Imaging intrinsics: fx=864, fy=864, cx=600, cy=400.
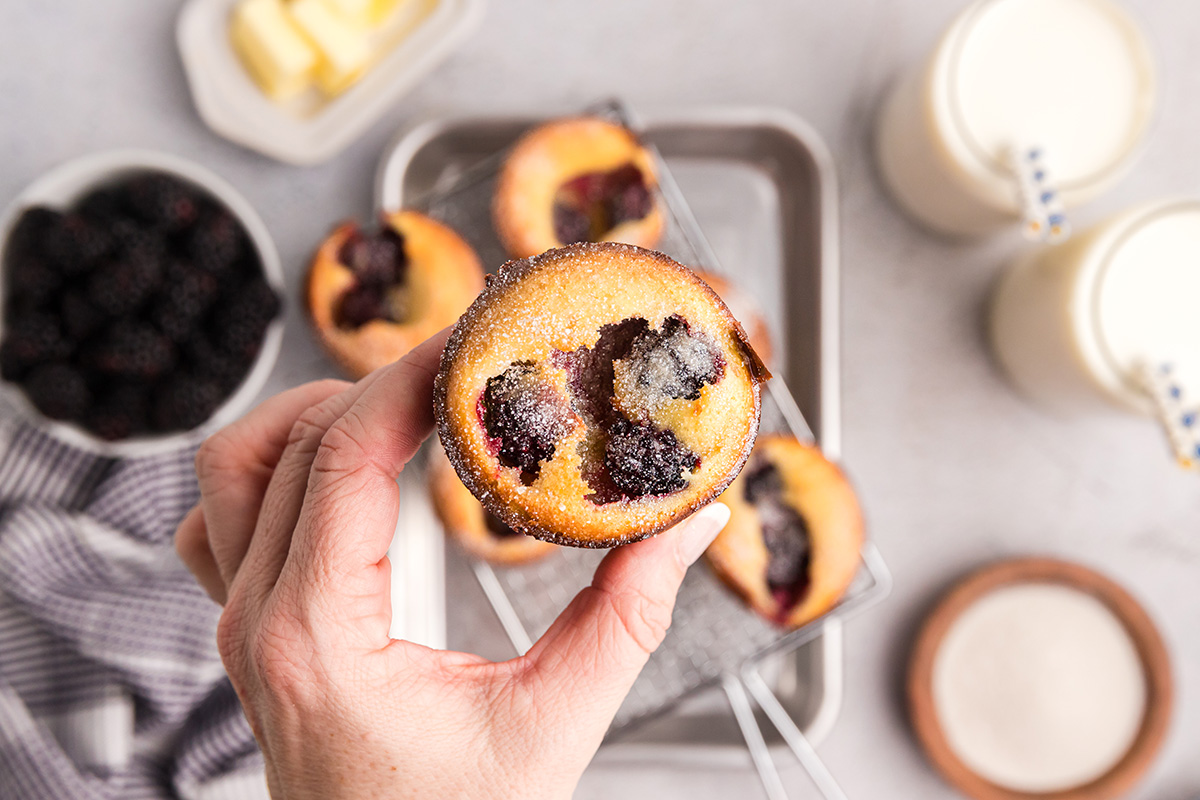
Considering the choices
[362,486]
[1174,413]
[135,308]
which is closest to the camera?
[362,486]

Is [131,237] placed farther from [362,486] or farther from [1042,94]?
[1042,94]

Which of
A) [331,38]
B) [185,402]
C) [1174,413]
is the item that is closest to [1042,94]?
[1174,413]

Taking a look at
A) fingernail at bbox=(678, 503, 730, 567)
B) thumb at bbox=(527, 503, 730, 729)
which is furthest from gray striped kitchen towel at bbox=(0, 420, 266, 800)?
fingernail at bbox=(678, 503, 730, 567)

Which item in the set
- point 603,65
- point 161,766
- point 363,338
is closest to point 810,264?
point 603,65

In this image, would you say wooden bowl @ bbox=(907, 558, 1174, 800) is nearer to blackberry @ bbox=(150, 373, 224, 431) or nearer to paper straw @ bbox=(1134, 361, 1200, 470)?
paper straw @ bbox=(1134, 361, 1200, 470)

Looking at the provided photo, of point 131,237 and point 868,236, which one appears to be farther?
point 868,236

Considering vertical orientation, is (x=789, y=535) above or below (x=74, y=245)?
below

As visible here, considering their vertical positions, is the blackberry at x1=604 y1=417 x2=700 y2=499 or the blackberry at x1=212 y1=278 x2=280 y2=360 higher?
the blackberry at x1=604 y1=417 x2=700 y2=499
